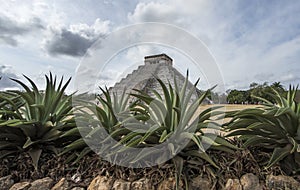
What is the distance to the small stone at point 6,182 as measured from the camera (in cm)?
200

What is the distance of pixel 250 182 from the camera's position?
5.69 ft

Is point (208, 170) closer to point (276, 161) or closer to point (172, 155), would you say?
point (172, 155)

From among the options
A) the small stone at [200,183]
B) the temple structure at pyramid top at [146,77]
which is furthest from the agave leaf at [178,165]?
the temple structure at pyramid top at [146,77]

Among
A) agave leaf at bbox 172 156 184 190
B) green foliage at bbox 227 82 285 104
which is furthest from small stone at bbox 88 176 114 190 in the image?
green foliage at bbox 227 82 285 104

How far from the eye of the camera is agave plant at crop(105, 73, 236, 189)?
1777mm

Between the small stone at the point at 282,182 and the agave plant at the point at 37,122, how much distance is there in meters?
1.72

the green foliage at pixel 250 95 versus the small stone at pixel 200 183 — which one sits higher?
the green foliage at pixel 250 95

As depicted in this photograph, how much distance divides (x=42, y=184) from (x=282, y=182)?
182 centimetres

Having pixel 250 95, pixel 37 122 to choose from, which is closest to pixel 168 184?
pixel 37 122

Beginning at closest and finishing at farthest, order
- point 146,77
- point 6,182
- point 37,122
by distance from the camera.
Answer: point 6,182 → point 37,122 → point 146,77

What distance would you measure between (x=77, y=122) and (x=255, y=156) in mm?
1561

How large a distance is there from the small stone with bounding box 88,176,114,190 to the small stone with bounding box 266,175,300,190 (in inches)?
45.3

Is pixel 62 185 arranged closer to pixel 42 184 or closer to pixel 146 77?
pixel 42 184

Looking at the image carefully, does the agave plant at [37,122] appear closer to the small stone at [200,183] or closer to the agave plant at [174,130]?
the agave plant at [174,130]
